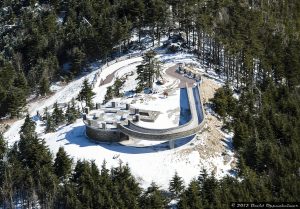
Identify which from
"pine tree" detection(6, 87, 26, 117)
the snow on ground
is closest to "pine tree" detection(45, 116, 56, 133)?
the snow on ground

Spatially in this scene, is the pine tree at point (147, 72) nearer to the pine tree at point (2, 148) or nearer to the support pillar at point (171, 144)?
the support pillar at point (171, 144)

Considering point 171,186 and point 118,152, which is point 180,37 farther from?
point 171,186

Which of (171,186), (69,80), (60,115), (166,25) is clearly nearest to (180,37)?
(166,25)

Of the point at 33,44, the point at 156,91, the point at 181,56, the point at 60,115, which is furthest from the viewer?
the point at 33,44

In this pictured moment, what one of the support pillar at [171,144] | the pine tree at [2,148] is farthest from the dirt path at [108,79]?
the support pillar at [171,144]

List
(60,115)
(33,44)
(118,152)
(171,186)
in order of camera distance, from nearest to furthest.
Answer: (171,186), (118,152), (60,115), (33,44)

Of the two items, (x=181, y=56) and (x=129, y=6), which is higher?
(x=129, y=6)

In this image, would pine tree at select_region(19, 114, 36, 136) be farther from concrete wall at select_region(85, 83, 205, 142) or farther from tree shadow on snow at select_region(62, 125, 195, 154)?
concrete wall at select_region(85, 83, 205, 142)
